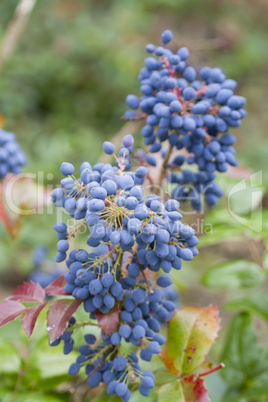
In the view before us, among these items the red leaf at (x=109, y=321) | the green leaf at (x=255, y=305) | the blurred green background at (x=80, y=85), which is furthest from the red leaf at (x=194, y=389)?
the blurred green background at (x=80, y=85)

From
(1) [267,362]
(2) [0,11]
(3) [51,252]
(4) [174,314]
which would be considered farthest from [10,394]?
(2) [0,11]

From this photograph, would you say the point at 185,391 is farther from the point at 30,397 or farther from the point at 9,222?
the point at 9,222

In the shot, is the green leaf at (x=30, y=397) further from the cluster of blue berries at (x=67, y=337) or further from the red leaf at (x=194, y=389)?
the red leaf at (x=194, y=389)

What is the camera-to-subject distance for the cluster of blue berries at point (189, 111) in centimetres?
112

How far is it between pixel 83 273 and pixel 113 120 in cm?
387

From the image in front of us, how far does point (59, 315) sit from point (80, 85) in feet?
13.9

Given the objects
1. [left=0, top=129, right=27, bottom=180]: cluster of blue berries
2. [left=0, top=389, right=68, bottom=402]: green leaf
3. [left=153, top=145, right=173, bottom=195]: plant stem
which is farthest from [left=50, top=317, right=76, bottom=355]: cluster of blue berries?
[left=0, top=129, right=27, bottom=180]: cluster of blue berries

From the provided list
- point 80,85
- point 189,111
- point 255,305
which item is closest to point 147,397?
point 255,305

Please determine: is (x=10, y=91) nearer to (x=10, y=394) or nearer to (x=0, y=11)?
(x=0, y=11)

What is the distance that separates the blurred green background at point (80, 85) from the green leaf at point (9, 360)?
64.7 inches

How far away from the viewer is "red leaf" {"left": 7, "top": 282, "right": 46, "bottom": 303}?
927 millimetres

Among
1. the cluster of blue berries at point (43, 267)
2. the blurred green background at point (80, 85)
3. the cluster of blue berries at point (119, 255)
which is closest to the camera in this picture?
the cluster of blue berries at point (119, 255)

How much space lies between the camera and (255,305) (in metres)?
1.41

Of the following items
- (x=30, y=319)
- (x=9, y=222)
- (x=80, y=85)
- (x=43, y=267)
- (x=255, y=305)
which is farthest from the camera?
(x=80, y=85)
